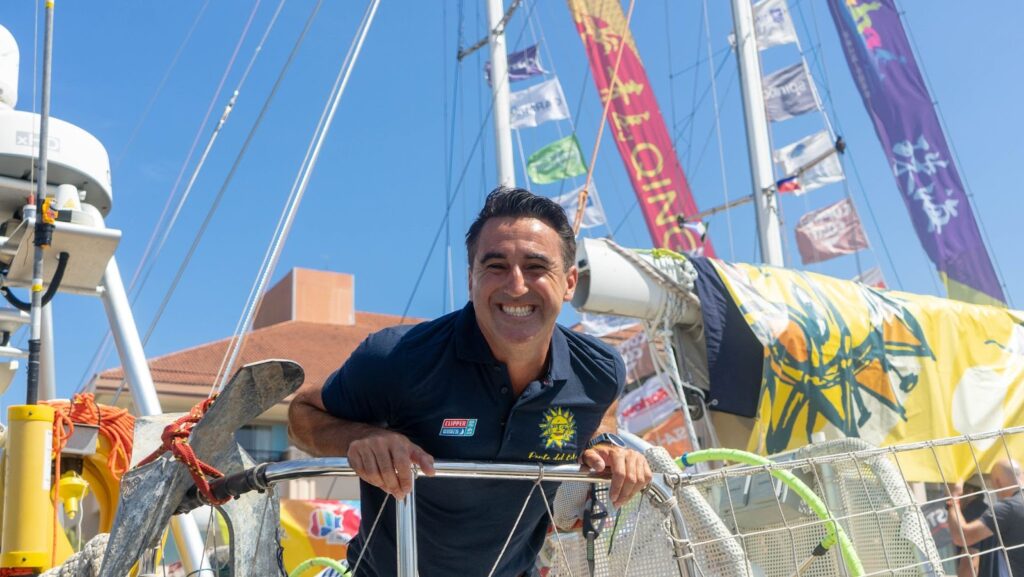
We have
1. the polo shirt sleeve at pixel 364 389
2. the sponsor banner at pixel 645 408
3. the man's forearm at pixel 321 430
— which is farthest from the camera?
the sponsor banner at pixel 645 408

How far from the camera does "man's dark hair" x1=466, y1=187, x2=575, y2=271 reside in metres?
2.45

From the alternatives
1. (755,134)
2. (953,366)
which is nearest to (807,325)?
(953,366)

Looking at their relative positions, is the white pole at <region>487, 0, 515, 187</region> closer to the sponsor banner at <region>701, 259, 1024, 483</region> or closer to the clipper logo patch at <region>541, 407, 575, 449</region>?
the sponsor banner at <region>701, 259, 1024, 483</region>

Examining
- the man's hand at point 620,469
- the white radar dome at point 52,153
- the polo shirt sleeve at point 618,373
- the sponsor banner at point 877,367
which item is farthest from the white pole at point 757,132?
the man's hand at point 620,469

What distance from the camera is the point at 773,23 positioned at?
14078mm

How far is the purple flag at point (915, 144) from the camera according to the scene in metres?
11.2

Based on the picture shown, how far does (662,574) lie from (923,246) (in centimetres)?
987

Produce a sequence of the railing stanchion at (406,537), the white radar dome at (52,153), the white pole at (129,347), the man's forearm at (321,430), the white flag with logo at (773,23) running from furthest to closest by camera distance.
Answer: the white flag with logo at (773,23), the white radar dome at (52,153), the white pole at (129,347), the man's forearm at (321,430), the railing stanchion at (406,537)

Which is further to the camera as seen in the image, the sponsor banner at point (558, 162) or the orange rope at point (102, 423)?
the sponsor banner at point (558, 162)

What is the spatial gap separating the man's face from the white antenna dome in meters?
3.63

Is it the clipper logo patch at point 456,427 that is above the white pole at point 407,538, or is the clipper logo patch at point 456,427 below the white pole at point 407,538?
above

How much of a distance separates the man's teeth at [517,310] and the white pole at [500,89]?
7.38 meters

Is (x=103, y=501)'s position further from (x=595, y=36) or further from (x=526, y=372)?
(x=595, y=36)

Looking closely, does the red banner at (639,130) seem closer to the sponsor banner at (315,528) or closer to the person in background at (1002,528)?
the sponsor banner at (315,528)
